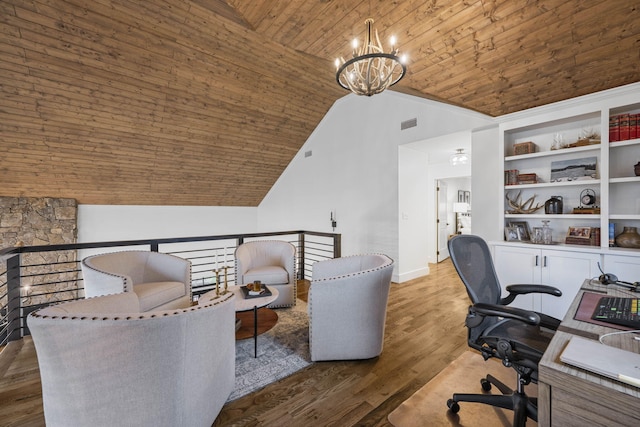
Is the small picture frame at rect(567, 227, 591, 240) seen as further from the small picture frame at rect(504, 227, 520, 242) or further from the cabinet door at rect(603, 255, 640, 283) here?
the small picture frame at rect(504, 227, 520, 242)

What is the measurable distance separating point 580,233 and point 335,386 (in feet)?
9.29

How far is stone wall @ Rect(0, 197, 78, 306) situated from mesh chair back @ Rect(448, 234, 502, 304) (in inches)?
233

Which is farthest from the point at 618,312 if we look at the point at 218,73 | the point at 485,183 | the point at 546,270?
the point at 218,73

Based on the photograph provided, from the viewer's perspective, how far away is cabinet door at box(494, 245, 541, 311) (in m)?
2.78

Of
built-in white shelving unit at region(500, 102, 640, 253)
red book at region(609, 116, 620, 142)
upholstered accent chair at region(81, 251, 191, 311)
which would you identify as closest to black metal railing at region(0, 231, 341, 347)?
upholstered accent chair at region(81, 251, 191, 311)

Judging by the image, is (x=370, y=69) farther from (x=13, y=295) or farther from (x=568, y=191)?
(x=13, y=295)

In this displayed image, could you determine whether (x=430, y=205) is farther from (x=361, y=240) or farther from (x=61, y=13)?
(x=61, y=13)

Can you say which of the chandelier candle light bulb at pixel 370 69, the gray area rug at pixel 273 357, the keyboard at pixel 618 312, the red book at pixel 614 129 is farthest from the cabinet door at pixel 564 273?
the gray area rug at pixel 273 357

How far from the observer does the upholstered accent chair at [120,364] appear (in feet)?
3.76

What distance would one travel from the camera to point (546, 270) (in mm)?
2715

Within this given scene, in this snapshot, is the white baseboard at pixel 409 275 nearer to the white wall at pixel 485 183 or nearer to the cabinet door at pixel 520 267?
the white wall at pixel 485 183

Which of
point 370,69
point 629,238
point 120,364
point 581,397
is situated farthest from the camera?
point 629,238

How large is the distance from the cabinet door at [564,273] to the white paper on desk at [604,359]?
212 cm

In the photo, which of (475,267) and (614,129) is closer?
(475,267)
